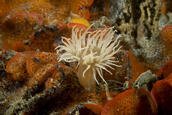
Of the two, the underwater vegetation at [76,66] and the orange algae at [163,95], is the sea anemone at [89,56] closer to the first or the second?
the underwater vegetation at [76,66]

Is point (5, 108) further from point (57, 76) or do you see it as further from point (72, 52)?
point (72, 52)

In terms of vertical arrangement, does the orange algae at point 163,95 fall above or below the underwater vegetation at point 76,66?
below

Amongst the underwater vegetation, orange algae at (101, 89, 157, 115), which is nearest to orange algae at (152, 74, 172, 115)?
the underwater vegetation

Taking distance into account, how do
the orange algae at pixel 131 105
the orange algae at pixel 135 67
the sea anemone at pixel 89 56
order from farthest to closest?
the orange algae at pixel 135 67, the sea anemone at pixel 89 56, the orange algae at pixel 131 105

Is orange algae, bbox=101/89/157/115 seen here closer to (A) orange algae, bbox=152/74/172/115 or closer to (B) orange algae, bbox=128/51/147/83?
(A) orange algae, bbox=152/74/172/115

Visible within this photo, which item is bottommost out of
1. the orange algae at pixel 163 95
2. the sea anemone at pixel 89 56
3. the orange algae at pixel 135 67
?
the orange algae at pixel 163 95

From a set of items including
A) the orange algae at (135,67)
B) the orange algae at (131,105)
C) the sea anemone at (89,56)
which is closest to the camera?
the orange algae at (131,105)

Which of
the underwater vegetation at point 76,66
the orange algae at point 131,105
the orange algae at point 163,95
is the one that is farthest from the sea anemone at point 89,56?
the orange algae at point 163,95

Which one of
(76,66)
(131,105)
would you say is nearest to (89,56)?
(76,66)
